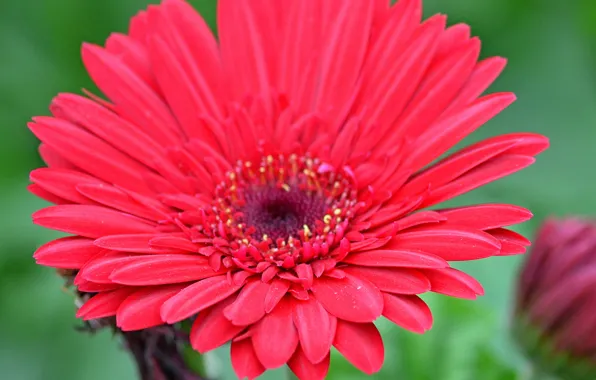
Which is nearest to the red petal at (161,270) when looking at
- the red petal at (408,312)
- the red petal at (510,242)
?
the red petal at (408,312)

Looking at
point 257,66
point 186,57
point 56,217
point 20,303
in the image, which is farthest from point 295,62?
point 20,303

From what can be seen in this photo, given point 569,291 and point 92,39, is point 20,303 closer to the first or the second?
point 92,39

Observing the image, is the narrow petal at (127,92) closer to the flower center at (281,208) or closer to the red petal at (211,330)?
the flower center at (281,208)

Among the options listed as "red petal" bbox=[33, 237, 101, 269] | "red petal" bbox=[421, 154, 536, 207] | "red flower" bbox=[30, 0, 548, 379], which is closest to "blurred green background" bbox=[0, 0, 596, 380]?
"red flower" bbox=[30, 0, 548, 379]

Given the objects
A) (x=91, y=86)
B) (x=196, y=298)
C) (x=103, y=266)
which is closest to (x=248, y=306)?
(x=196, y=298)

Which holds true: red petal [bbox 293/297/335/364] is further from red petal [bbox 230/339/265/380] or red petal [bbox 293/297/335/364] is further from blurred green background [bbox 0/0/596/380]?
blurred green background [bbox 0/0/596/380]

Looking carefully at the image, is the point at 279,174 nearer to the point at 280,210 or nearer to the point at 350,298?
the point at 280,210
